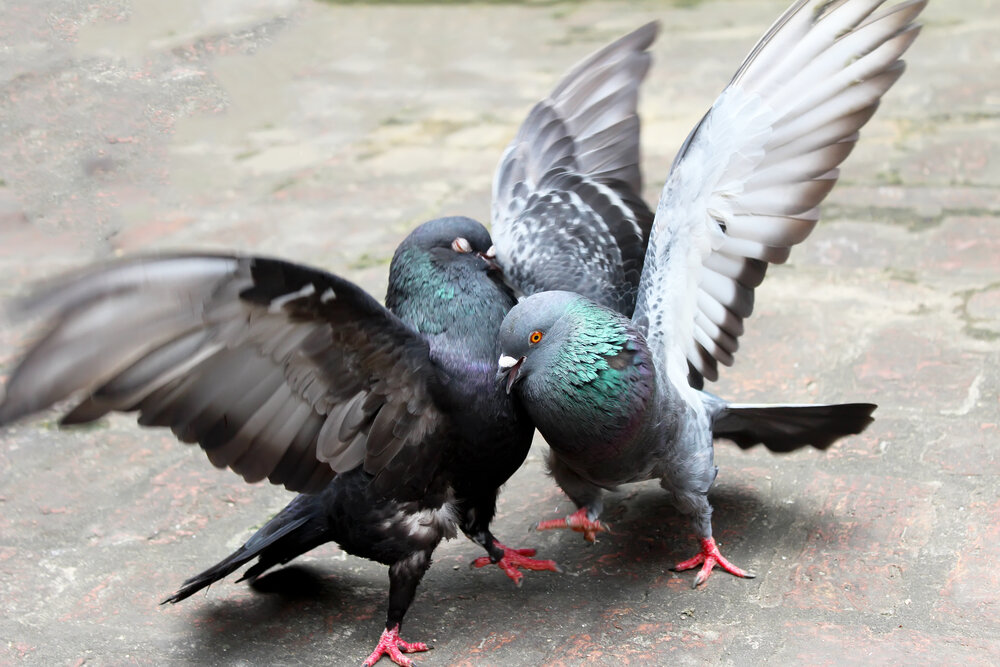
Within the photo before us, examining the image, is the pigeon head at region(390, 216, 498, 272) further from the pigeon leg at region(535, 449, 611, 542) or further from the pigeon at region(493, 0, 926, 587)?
the pigeon leg at region(535, 449, 611, 542)

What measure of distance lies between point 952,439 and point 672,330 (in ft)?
3.58

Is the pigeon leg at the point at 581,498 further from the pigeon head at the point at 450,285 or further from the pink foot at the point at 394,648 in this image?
the pink foot at the point at 394,648

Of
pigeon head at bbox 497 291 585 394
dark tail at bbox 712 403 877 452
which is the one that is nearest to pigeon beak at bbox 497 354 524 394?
pigeon head at bbox 497 291 585 394

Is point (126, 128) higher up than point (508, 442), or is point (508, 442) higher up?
point (126, 128)

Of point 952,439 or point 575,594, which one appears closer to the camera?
point 575,594

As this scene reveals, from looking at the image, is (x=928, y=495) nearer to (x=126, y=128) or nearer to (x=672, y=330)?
(x=672, y=330)

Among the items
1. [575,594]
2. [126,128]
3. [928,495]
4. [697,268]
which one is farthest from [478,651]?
[126,128]

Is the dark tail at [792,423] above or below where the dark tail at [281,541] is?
above

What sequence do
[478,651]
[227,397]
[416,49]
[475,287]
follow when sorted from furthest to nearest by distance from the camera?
1. [416,49]
2. [475,287]
3. [478,651]
4. [227,397]

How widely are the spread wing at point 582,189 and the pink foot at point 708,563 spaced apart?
32.4 inches

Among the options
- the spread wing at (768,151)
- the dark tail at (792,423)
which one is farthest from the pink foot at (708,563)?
the spread wing at (768,151)

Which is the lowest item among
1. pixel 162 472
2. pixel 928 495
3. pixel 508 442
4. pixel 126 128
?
pixel 162 472

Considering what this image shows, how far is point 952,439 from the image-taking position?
3.63 metres

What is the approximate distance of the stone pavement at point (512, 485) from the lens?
292 centimetres
